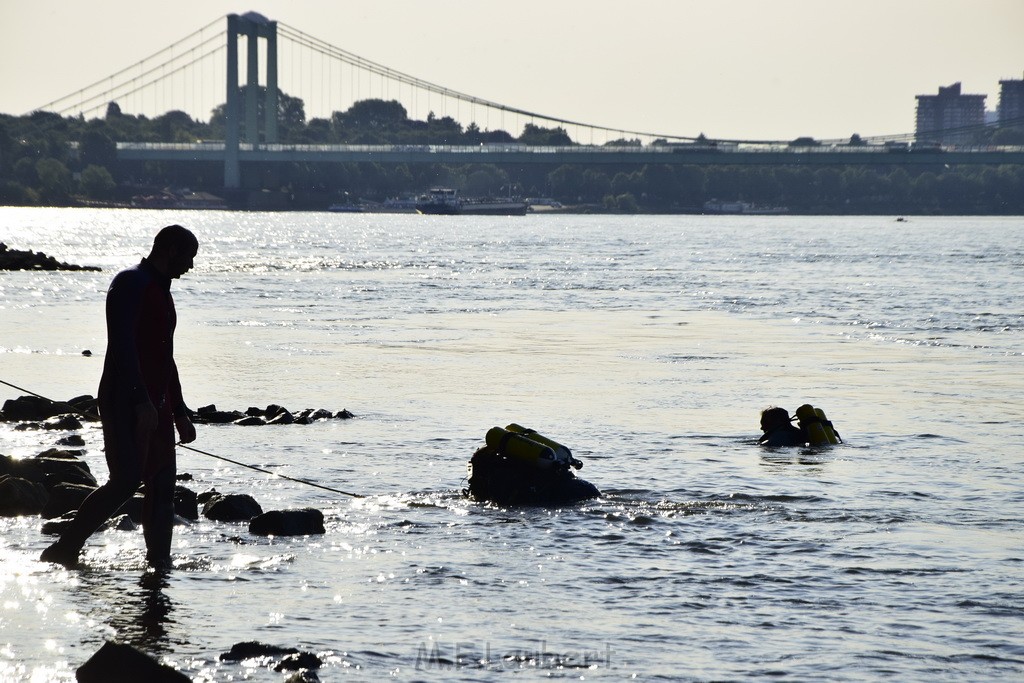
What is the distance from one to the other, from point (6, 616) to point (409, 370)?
38.0 ft

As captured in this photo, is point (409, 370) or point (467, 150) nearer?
point (409, 370)

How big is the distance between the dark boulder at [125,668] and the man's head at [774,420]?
24.0ft

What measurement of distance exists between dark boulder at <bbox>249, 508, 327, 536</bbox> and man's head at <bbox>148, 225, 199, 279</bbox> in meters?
1.83

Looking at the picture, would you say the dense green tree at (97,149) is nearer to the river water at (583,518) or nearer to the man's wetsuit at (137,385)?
the river water at (583,518)

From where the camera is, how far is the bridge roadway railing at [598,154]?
98312 millimetres

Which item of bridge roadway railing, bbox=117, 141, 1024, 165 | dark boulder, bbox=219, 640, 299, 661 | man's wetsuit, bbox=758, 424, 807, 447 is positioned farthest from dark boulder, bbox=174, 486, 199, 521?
bridge roadway railing, bbox=117, 141, 1024, 165

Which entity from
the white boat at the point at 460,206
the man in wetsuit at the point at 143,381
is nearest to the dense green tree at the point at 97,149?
the white boat at the point at 460,206

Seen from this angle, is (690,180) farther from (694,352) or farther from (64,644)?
(64,644)

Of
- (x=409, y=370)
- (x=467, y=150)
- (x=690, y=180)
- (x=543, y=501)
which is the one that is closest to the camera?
(x=543, y=501)

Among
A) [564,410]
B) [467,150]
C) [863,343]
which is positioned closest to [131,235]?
[467,150]

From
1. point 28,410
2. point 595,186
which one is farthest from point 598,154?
point 28,410

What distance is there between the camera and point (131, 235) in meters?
79.1

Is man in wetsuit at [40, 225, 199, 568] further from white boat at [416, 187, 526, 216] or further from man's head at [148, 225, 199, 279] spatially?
white boat at [416, 187, 526, 216]

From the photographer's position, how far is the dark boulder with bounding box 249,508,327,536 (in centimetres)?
763
